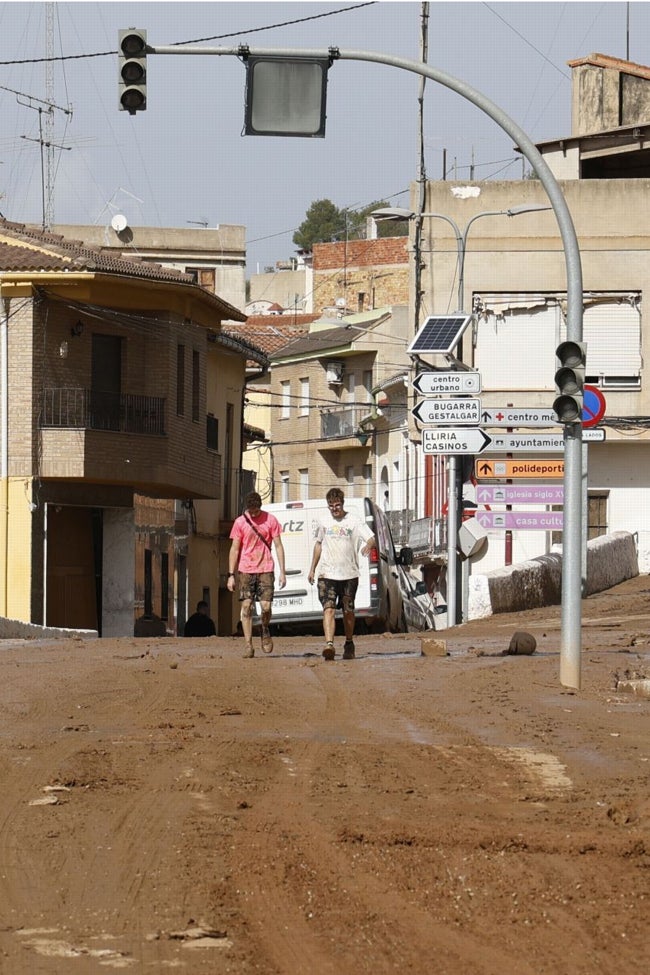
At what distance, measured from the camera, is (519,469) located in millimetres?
28000

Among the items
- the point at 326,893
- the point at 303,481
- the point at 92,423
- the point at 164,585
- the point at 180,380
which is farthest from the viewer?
the point at 303,481

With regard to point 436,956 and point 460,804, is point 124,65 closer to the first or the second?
point 460,804

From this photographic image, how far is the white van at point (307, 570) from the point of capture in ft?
89.7

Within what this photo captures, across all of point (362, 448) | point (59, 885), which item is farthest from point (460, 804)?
point (362, 448)

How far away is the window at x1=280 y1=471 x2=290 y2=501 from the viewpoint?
7319 centimetres

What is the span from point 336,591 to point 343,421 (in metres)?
50.1

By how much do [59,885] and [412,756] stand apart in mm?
3885

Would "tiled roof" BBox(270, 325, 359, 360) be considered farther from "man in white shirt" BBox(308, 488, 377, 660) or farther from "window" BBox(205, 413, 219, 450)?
"man in white shirt" BBox(308, 488, 377, 660)

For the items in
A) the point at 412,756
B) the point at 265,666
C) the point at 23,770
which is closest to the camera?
the point at 23,770

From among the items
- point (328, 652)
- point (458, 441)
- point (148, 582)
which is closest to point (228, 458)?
point (148, 582)

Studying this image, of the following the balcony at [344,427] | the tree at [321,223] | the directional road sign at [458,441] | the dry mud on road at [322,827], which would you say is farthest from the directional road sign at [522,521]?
the tree at [321,223]

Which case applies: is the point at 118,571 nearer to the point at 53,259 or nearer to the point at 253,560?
the point at 53,259

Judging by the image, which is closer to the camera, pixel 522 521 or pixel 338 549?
pixel 338 549

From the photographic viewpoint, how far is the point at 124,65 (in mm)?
15664
